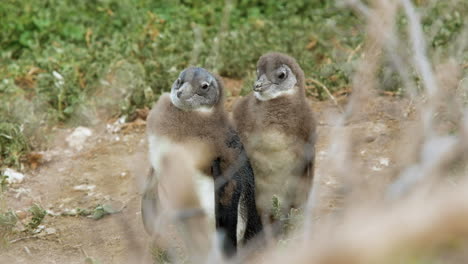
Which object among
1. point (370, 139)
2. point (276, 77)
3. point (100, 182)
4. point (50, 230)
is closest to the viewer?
point (276, 77)

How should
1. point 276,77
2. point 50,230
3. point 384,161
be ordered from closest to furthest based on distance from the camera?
point 276,77
point 50,230
point 384,161

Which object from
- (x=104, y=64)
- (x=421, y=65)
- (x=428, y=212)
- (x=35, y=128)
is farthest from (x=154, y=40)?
(x=428, y=212)

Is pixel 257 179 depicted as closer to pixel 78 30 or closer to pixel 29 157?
pixel 29 157

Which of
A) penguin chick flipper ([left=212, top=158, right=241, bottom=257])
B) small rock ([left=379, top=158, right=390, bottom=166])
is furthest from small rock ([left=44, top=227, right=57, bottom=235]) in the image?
small rock ([left=379, top=158, right=390, bottom=166])

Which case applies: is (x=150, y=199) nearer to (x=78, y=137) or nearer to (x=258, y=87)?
(x=258, y=87)

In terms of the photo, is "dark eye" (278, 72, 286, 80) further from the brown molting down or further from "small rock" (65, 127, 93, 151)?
"small rock" (65, 127, 93, 151)

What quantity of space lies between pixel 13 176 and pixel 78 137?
788mm

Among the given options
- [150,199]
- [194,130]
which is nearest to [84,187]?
[150,199]

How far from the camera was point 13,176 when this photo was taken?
587 cm

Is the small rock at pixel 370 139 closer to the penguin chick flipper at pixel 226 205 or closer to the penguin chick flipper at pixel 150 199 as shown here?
the penguin chick flipper at pixel 226 205

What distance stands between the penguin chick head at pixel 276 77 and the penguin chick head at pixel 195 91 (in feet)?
1.04

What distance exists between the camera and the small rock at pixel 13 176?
5844mm

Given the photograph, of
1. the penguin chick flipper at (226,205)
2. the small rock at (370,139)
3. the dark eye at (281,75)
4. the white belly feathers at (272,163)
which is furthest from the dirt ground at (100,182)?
the dark eye at (281,75)

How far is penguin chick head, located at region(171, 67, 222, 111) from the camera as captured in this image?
4.46 meters
